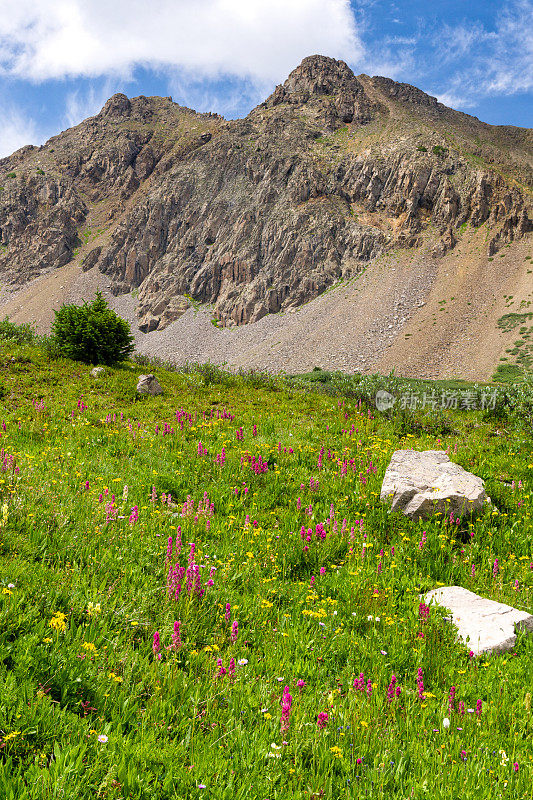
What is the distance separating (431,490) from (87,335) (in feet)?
55.0

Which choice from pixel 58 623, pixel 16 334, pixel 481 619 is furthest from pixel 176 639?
pixel 16 334

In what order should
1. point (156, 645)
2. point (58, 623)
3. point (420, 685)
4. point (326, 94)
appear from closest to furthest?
point (58, 623) → point (156, 645) → point (420, 685) → point (326, 94)

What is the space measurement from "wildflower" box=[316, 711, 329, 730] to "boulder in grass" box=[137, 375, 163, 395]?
13795mm

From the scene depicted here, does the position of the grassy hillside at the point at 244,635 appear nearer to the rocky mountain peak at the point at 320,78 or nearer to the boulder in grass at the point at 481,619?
the boulder in grass at the point at 481,619

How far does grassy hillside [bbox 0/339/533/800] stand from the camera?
2574mm

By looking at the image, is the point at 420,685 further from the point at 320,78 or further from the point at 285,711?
the point at 320,78

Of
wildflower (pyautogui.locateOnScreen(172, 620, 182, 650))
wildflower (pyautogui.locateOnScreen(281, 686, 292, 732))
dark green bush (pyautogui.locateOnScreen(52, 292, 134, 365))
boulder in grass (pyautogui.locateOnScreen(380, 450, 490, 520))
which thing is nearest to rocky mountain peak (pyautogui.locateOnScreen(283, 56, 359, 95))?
dark green bush (pyautogui.locateOnScreen(52, 292, 134, 365))

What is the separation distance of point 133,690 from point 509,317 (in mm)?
80465

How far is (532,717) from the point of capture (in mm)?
3289

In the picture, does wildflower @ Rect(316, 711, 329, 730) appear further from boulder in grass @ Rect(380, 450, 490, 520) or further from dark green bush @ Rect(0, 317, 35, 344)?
dark green bush @ Rect(0, 317, 35, 344)

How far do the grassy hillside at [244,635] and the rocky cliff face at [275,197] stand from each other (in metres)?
93.6

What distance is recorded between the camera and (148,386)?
15758mm

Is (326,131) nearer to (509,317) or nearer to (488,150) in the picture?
(488,150)

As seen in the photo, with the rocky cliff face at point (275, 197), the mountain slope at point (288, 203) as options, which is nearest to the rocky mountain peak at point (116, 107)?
the rocky cliff face at point (275, 197)
